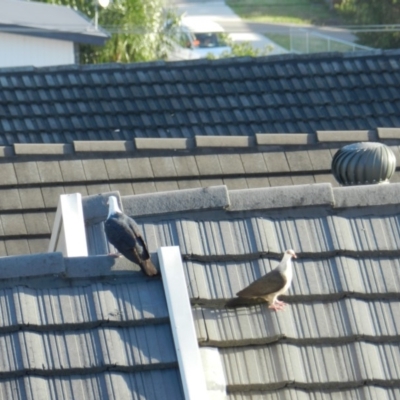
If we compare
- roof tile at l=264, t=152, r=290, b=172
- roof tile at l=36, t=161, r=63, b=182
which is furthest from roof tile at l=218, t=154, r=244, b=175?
roof tile at l=36, t=161, r=63, b=182

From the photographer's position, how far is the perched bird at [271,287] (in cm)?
389

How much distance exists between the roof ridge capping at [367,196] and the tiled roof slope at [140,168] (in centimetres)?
362

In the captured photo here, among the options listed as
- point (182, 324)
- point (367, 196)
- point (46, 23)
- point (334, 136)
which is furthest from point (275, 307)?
point (46, 23)

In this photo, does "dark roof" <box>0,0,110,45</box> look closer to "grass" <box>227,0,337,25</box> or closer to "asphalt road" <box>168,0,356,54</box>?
"asphalt road" <box>168,0,356,54</box>

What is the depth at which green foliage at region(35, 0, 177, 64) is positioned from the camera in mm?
28875

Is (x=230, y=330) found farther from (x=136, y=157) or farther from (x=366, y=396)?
(x=136, y=157)

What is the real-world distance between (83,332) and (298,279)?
35.4 inches

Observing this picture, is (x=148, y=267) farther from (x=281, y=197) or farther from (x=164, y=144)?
→ (x=164, y=144)

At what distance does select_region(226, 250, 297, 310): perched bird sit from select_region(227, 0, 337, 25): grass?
4046 centimetres

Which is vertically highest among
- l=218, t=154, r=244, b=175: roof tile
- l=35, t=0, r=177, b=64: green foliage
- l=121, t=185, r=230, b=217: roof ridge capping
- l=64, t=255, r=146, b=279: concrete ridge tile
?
l=35, t=0, r=177, b=64: green foliage

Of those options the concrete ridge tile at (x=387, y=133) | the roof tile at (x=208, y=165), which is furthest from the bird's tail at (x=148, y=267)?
the concrete ridge tile at (x=387, y=133)

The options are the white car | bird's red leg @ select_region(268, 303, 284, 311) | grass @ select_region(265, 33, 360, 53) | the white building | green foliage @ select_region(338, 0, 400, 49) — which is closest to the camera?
bird's red leg @ select_region(268, 303, 284, 311)

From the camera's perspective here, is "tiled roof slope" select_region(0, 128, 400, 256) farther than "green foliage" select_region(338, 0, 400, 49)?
No

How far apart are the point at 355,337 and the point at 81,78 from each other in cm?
955
